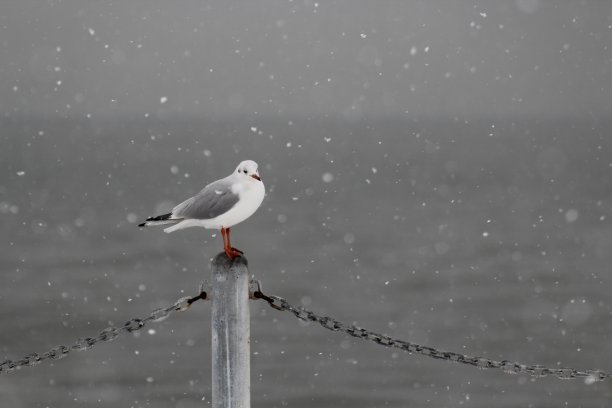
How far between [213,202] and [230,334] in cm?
98

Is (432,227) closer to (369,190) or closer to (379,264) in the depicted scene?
(379,264)

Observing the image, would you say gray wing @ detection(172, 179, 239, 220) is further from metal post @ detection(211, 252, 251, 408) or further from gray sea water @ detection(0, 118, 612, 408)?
gray sea water @ detection(0, 118, 612, 408)

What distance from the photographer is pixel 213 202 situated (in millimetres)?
4941

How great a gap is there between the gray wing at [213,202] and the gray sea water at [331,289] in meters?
14.2

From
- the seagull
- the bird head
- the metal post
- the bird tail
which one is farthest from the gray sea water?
the metal post

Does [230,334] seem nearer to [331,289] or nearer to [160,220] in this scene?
[160,220]

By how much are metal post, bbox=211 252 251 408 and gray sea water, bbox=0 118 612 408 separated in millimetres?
14760

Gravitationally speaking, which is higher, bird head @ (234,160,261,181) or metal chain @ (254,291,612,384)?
bird head @ (234,160,261,181)

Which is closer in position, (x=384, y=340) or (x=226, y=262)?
(x=226, y=262)

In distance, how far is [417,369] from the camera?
69.3ft

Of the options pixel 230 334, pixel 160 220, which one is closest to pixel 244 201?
pixel 160 220

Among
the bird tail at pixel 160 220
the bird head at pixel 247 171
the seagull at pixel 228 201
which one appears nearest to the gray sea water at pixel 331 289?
the bird tail at pixel 160 220

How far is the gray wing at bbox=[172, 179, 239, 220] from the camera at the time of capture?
16.1 ft

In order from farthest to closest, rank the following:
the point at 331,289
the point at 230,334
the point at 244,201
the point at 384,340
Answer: the point at 331,289 < the point at 244,201 < the point at 384,340 < the point at 230,334
